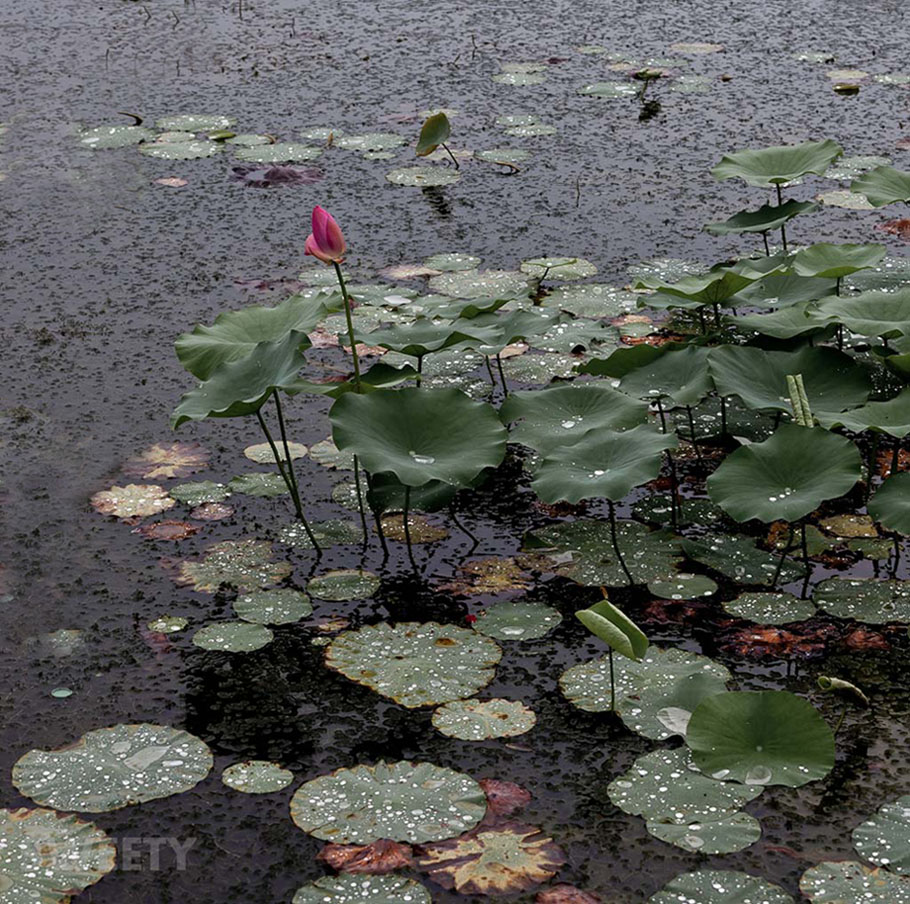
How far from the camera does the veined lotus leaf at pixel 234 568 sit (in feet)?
6.83

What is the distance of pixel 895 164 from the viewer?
3.61 meters

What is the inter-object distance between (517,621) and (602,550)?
25 centimetres

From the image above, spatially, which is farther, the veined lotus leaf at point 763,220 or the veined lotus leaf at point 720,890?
the veined lotus leaf at point 763,220

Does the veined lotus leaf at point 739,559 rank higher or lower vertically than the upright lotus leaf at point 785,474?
lower

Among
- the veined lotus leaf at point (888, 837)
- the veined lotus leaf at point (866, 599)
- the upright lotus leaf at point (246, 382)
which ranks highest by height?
the upright lotus leaf at point (246, 382)

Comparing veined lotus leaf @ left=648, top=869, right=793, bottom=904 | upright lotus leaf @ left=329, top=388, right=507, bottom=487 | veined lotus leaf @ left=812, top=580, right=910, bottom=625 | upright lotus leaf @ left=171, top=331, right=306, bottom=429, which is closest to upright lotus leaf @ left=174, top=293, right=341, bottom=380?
upright lotus leaf @ left=171, top=331, right=306, bottom=429

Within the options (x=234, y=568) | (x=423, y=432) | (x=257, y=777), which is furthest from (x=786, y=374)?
(x=257, y=777)

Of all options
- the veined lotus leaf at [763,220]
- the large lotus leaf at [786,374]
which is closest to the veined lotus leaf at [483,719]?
the large lotus leaf at [786,374]

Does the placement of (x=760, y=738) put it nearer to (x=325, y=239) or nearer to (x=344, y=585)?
(x=344, y=585)

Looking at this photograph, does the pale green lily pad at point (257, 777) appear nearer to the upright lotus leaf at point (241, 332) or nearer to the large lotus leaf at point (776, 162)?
the upright lotus leaf at point (241, 332)

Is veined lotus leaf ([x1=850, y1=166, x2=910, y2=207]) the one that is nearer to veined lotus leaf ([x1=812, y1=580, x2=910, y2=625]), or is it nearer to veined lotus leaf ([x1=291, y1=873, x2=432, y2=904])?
veined lotus leaf ([x1=812, y1=580, x2=910, y2=625])

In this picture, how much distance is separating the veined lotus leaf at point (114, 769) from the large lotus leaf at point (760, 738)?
2.06 ft

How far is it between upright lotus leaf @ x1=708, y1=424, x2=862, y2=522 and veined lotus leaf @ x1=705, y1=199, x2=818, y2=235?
0.82m

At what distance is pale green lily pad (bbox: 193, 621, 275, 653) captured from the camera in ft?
6.31
